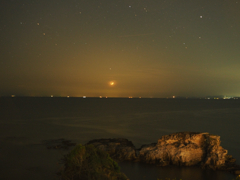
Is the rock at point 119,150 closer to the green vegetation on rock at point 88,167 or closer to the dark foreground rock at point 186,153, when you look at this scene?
the dark foreground rock at point 186,153

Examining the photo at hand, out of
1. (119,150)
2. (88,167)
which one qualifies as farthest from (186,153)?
(88,167)

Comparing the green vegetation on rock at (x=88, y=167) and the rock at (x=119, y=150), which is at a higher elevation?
the green vegetation on rock at (x=88, y=167)

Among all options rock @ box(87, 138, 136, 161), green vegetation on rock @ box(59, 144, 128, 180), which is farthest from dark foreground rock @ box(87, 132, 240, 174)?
green vegetation on rock @ box(59, 144, 128, 180)

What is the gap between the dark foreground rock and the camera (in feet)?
69.3

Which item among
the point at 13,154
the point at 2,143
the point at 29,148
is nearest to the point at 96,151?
the point at 13,154

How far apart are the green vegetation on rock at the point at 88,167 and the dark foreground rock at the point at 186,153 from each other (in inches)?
325

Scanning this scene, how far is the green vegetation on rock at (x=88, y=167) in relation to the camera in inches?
511

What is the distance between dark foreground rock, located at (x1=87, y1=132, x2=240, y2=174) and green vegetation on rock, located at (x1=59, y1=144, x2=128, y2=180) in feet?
27.1

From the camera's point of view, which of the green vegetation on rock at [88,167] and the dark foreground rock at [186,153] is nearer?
the green vegetation on rock at [88,167]

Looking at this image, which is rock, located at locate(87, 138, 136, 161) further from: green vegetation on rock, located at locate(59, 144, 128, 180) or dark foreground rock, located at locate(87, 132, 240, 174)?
green vegetation on rock, located at locate(59, 144, 128, 180)

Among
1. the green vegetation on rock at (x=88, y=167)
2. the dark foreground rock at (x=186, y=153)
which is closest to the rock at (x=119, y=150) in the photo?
the dark foreground rock at (x=186, y=153)

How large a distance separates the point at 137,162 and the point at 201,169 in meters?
6.31

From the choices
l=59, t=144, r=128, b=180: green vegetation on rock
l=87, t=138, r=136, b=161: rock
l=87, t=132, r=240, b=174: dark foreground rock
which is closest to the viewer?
l=59, t=144, r=128, b=180: green vegetation on rock

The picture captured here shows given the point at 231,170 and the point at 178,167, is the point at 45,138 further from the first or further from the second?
the point at 231,170
